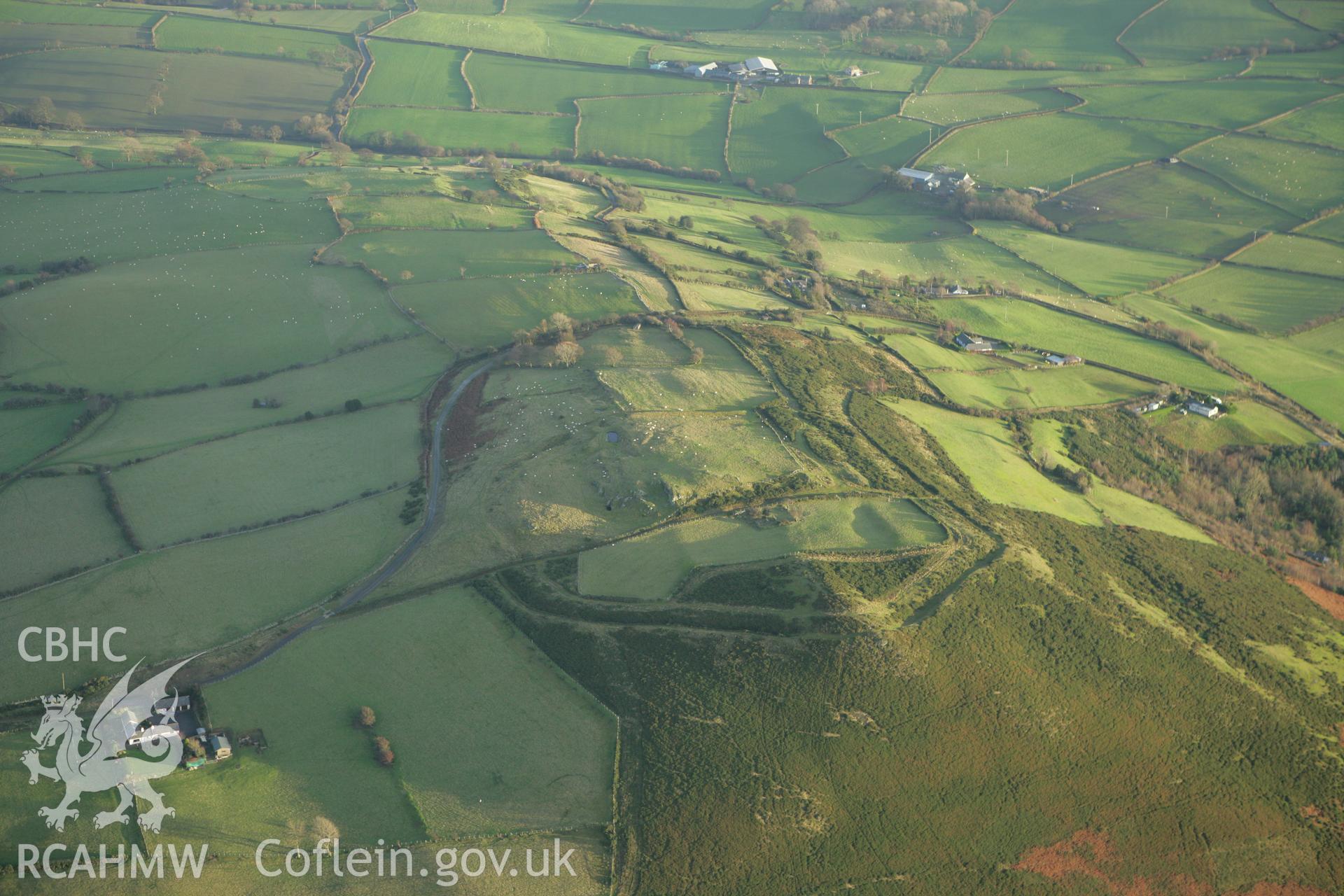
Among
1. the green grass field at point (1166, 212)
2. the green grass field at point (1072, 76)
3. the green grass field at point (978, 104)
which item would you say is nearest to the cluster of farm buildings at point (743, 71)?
the green grass field at point (1072, 76)

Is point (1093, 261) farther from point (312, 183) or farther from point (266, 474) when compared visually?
point (266, 474)

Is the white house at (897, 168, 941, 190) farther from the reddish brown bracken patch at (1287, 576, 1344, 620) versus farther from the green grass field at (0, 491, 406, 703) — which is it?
the green grass field at (0, 491, 406, 703)

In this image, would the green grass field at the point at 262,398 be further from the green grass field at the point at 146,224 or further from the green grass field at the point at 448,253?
the green grass field at the point at 146,224

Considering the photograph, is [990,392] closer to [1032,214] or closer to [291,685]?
[1032,214]

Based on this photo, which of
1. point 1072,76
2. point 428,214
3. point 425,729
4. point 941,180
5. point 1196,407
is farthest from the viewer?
point 1072,76

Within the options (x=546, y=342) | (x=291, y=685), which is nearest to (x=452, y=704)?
(x=291, y=685)

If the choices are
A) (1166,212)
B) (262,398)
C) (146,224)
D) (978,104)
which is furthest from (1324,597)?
(146,224)
